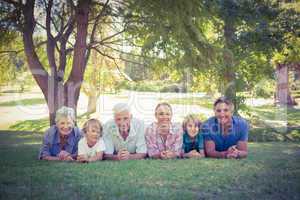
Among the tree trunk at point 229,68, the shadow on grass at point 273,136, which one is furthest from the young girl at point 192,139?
the shadow on grass at point 273,136

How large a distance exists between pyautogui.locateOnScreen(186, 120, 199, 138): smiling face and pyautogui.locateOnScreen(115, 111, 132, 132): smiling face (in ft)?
3.02

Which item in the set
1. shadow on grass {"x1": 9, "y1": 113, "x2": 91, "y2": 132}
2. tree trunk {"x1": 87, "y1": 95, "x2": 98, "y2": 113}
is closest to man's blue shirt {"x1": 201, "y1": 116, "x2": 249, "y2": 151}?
shadow on grass {"x1": 9, "y1": 113, "x2": 91, "y2": 132}

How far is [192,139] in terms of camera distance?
246 inches

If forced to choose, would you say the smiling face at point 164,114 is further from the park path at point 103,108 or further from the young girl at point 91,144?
the park path at point 103,108

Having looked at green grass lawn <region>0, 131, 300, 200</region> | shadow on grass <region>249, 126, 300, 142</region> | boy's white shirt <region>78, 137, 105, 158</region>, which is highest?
boy's white shirt <region>78, 137, 105, 158</region>

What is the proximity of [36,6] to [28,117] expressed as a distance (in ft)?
40.8

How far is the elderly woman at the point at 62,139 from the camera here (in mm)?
5973

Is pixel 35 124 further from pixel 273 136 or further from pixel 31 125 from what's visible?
pixel 273 136

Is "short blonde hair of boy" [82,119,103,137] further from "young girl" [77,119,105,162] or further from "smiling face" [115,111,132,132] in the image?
"smiling face" [115,111,132,132]

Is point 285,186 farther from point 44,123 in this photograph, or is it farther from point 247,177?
point 44,123

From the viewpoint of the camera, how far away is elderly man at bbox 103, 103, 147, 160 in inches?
236

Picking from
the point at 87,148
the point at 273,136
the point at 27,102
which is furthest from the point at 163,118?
the point at 27,102

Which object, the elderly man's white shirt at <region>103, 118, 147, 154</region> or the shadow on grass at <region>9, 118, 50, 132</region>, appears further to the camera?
the shadow on grass at <region>9, 118, 50, 132</region>

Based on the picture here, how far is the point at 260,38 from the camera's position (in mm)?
12438
